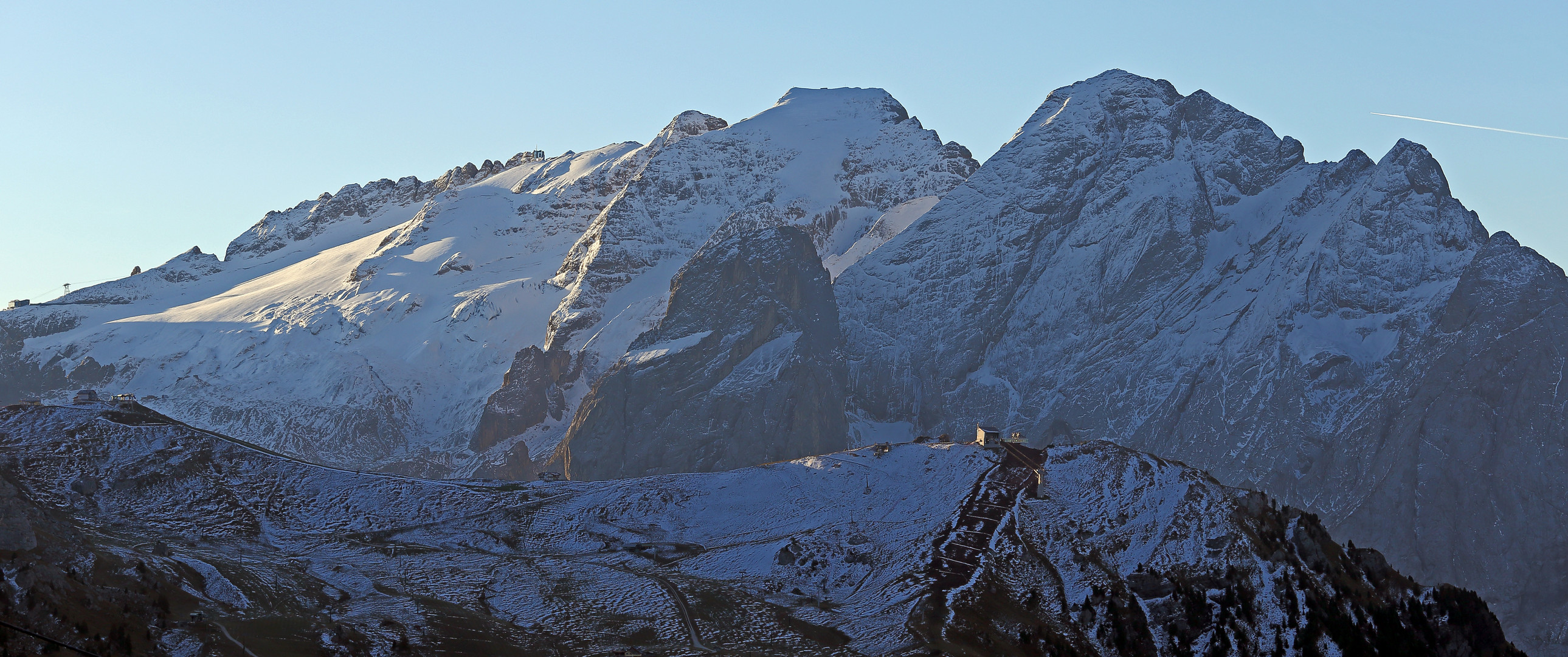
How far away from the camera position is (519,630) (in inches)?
5261

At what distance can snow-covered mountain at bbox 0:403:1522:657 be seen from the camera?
12988 centimetres

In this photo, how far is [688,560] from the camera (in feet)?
522

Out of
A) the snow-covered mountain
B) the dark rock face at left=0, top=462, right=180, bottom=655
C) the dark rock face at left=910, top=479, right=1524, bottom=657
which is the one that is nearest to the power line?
the dark rock face at left=0, top=462, right=180, bottom=655

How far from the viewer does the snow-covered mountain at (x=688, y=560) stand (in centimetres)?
12988

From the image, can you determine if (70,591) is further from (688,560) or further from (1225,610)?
(1225,610)

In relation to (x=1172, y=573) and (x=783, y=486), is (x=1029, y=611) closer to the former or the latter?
(x=1172, y=573)

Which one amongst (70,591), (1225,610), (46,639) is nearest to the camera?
(46,639)

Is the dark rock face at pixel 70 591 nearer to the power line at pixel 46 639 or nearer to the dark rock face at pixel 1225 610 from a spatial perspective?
the power line at pixel 46 639

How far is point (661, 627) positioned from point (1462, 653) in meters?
69.4

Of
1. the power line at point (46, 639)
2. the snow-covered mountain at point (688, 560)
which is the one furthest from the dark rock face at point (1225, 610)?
the power line at point (46, 639)

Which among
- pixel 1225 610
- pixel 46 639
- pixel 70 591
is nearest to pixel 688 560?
pixel 1225 610

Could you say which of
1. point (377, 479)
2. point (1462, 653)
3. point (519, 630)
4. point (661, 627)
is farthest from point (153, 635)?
point (1462, 653)

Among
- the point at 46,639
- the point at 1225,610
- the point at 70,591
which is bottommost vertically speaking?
the point at 1225,610

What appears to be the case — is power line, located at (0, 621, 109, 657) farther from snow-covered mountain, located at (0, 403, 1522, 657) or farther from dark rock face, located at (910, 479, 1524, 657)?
dark rock face, located at (910, 479, 1524, 657)
